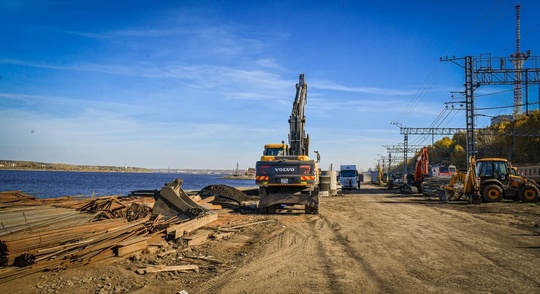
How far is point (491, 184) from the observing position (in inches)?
946

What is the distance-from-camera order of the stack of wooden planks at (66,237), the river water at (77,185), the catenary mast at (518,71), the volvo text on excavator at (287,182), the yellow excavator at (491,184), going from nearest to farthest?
the stack of wooden planks at (66,237) < the volvo text on excavator at (287,182) < the yellow excavator at (491,184) < the catenary mast at (518,71) < the river water at (77,185)

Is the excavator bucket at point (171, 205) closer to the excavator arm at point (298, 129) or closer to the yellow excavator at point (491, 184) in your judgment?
the excavator arm at point (298, 129)

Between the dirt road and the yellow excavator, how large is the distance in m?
10.8

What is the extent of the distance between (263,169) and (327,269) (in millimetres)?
9684

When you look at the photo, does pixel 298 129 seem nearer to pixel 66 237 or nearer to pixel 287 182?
pixel 287 182

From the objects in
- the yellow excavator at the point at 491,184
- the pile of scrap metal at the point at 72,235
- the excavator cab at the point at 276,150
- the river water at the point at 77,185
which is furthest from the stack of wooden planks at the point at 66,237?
the yellow excavator at the point at 491,184

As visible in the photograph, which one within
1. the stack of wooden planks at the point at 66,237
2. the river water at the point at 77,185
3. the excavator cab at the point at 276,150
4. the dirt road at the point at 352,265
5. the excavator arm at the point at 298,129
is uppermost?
the excavator arm at the point at 298,129

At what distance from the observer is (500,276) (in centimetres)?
710

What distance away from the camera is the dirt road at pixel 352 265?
643cm

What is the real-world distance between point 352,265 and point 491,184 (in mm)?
19562

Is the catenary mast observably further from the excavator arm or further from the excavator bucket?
the excavator bucket

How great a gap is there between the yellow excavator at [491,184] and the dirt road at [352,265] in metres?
10.8

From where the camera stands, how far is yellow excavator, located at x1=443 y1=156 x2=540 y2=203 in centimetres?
2369

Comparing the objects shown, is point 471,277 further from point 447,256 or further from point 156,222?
point 156,222
